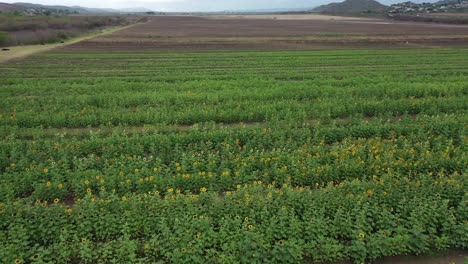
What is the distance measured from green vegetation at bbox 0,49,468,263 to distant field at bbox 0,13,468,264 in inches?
1.4

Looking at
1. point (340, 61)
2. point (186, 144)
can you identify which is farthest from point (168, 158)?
point (340, 61)

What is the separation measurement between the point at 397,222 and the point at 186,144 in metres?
5.70

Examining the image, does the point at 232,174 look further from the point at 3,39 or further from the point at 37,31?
A: the point at 37,31

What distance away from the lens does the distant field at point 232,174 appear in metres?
5.55

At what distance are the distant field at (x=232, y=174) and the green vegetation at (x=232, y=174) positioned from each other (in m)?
0.04

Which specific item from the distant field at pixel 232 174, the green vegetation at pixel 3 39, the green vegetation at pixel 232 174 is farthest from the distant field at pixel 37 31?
the green vegetation at pixel 232 174

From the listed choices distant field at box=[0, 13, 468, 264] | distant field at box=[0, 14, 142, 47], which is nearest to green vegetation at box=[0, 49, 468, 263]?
distant field at box=[0, 13, 468, 264]

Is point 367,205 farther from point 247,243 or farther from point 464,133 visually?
point 464,133

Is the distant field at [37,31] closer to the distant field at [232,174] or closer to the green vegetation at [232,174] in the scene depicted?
the distant field at [232,174]

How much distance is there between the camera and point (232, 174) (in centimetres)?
798

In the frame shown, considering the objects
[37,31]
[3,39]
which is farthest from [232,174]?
[37,31]

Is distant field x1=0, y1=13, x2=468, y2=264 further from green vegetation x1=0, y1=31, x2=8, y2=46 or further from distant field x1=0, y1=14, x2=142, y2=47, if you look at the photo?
distant field x1=0, y1=14, x2=142, y2=47

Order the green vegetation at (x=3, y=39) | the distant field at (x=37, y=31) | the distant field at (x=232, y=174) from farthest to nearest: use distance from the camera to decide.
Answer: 1. the distant field at (x=37, y=31)
2. the green vegetation at (x=3, y=39)
3. the distant field at (x=232, y=174)

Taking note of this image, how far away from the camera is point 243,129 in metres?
10.3
